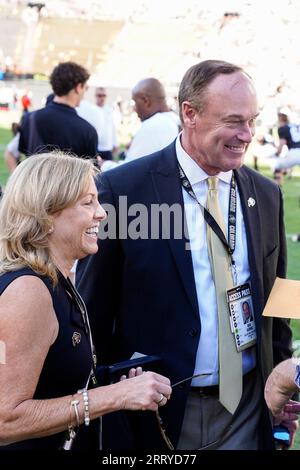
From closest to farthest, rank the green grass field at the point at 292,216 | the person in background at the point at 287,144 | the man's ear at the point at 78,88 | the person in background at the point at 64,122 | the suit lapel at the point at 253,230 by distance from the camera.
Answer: the suit lapel at the point at 253,230, the person in background at the point at 64,122, the man's ear at the point at 78,88, the green grass field at the point at 292,216, the person in background at the point at 287,144

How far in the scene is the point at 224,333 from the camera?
117 inches

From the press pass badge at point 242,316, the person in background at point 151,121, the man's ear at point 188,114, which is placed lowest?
the press pass badge at point 242,316

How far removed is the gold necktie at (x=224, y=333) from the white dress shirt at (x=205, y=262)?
26 millimetres

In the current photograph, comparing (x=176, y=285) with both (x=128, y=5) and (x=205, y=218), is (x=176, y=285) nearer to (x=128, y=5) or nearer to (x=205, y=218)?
(x=205, y=218)

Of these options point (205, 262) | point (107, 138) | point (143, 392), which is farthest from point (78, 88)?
point (143, 392)

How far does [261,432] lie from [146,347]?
0.55 m

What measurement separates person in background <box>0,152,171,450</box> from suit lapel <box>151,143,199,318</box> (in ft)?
1.57

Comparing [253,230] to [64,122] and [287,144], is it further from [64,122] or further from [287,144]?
[287,144]

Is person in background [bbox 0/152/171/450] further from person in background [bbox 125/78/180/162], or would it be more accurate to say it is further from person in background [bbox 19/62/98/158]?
person in background [bbox 19/62/98/158]

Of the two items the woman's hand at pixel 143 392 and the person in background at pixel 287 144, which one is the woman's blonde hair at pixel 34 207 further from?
the person in background at pixel 287 144

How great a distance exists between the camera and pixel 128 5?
4622cm

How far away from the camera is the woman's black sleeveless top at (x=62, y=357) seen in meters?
2.33

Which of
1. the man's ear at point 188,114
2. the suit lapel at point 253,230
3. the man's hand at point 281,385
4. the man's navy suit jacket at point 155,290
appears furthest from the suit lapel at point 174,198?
the man's hand at point 281,385
